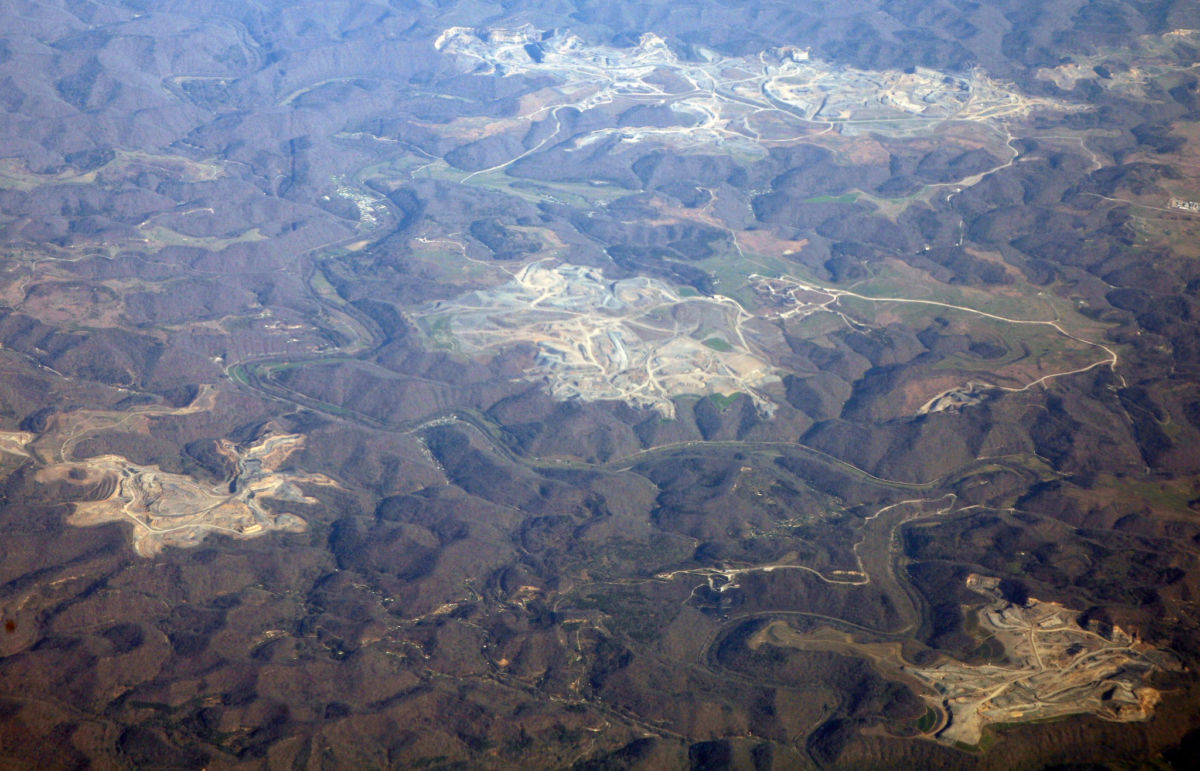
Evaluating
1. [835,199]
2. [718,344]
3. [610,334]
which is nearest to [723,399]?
[718,344]

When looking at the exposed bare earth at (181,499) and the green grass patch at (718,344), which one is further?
the green grass patch at (718,344)

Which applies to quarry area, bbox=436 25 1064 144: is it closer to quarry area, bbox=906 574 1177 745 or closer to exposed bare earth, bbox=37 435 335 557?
exposed bare earth, bbox=37 435 335 557

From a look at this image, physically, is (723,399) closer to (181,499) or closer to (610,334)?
(610,334)

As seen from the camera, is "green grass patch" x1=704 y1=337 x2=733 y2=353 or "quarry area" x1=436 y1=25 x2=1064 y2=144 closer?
"green grass patch" x1=704 y1=337 x2=733 y2=353

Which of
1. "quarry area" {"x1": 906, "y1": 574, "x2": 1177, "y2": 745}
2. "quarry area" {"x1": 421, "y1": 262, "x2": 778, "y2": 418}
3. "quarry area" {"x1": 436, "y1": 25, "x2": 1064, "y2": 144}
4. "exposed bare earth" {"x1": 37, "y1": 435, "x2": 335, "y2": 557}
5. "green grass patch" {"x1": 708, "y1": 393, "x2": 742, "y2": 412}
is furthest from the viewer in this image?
"quarry area" {"x1": 436, "y1": 25, "x2": 1064, "y2": 144}

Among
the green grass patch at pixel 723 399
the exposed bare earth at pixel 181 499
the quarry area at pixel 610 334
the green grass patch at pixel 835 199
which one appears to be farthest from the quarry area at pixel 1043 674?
the green grass patch at pixel 835 199

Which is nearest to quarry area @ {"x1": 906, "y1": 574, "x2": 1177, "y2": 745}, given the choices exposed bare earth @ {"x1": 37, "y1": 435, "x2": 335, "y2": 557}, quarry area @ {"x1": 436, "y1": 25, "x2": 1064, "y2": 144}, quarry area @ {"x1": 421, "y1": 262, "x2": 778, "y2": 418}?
quarry area @ {"x1": 421, "y1": 262, "x2": 778, "y2": 418}

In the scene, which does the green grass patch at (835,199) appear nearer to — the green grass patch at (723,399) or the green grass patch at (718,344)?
the green grass patch at (718,344)

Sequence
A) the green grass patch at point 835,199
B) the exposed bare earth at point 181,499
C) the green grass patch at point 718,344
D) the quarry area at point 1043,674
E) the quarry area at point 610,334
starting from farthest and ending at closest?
1. the green grass patch at point 835,199
2. the green grass patch at point 718,344
3. the quarry area at point 610,334
4. the exposed bare earth at point 181,499
5. the quarry area at point 1043,674

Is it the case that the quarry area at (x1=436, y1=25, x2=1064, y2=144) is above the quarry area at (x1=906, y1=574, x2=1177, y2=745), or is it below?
above

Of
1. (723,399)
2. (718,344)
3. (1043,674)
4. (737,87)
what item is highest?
(737,87)

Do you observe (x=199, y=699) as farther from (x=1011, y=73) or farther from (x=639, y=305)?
(x=1011, y=73)
